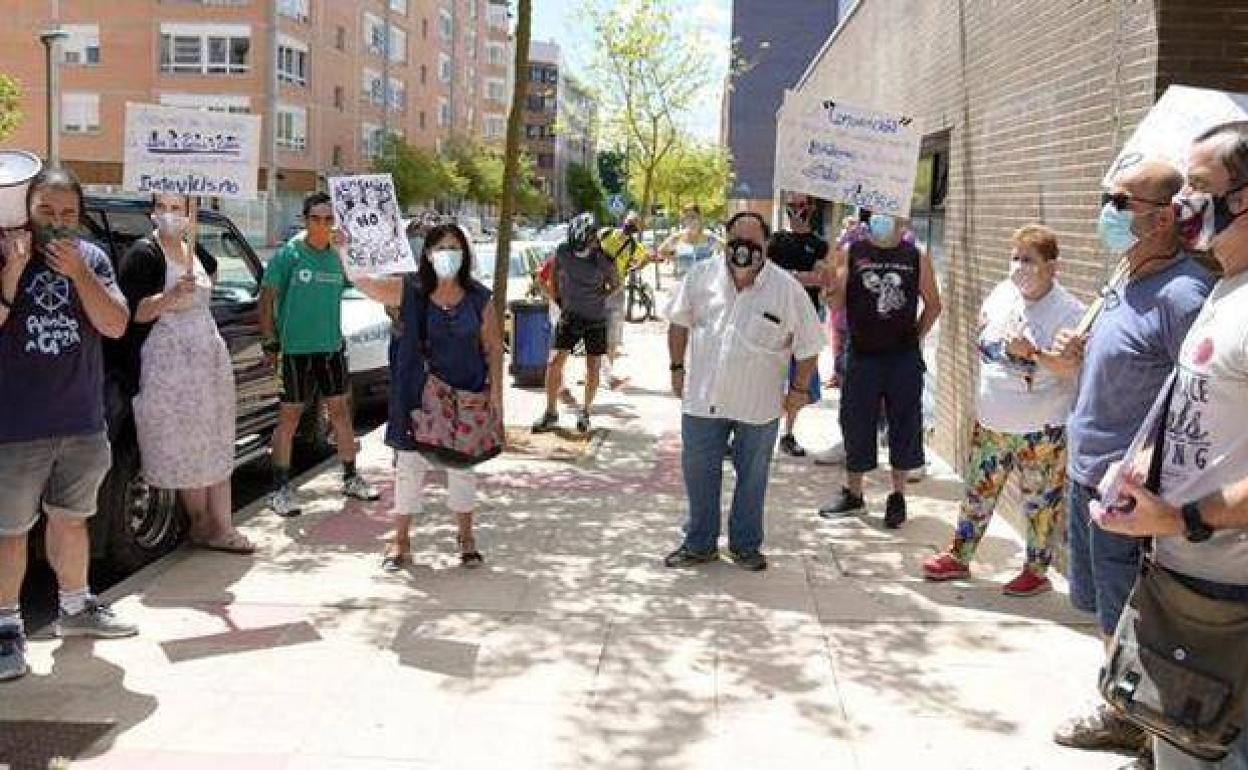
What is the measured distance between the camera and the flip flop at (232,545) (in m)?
6.61

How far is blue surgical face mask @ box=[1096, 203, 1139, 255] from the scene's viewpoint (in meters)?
4.14

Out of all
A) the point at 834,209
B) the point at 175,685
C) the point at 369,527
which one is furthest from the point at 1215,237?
the point at 834,209

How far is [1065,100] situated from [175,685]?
5.32 m

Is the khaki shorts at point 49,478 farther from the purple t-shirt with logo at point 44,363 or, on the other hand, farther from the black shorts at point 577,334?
the black shorts at point 577,334

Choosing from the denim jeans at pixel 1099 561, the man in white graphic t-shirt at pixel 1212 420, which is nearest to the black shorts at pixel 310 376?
the denim jeans at pixel 1099 561

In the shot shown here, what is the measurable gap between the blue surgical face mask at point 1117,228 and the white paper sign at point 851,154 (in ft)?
10.1

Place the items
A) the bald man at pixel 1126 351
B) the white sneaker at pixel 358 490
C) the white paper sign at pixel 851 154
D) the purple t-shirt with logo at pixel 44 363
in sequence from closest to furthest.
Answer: the bald man at pixel 1126 351 < the purple t-shirt with logo at pixel 44 363 < the white paper sign at pixel 851 154 < the white sneaker at pixel 358 490

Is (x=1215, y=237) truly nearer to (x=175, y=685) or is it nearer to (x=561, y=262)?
(x=175, y=685)

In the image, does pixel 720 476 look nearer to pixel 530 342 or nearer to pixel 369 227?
pixel 369 227

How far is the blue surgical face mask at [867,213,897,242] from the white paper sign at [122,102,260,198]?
3.53 m

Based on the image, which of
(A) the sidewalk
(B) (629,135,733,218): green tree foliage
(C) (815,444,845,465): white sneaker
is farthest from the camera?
(B) (629,135,733,218): green tree foliage

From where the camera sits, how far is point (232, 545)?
260 inches

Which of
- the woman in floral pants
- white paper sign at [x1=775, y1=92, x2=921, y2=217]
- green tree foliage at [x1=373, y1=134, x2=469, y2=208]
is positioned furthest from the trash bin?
green tree foliage at [x1=373, y1=134, x2=469, y2=208]

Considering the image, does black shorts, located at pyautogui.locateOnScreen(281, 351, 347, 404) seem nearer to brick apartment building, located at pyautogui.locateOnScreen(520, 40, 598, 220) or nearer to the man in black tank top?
the man in black tank top
